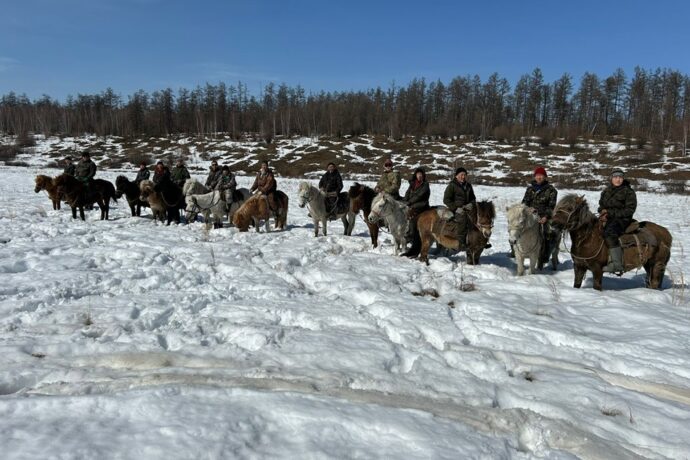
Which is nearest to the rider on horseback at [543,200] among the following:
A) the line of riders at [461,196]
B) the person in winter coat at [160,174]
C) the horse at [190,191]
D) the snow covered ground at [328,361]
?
the line of riders at [461,196]

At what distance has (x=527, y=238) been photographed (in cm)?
772

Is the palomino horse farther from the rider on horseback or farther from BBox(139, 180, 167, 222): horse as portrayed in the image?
BBox(139, 180, 167, 222): horse

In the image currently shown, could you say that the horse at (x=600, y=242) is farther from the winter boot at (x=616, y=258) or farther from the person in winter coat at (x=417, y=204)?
the person in winter coat at (x=417, y=204)

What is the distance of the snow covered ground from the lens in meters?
2.76

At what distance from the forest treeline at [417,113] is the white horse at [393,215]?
65.5 metres

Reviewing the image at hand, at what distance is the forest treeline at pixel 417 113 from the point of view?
7531cm

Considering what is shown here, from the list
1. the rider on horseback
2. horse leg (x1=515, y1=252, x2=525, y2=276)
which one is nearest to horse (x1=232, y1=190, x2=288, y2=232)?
horse leg (x1=515, y1=252, x2=525, y2=276)

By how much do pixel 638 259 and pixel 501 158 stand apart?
152 ft

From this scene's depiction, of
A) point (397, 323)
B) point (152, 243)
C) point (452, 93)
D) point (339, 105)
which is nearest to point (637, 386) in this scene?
point (397, 323)

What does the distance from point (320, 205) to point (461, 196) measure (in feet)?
15.6

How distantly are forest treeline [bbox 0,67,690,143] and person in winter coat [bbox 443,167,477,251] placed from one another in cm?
6555

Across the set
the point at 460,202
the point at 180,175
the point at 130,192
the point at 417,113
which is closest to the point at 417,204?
the point at 460,202

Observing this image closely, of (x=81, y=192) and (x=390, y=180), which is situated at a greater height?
(x=390, y=180)

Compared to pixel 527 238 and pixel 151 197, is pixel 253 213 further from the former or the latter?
pixel 527 238
